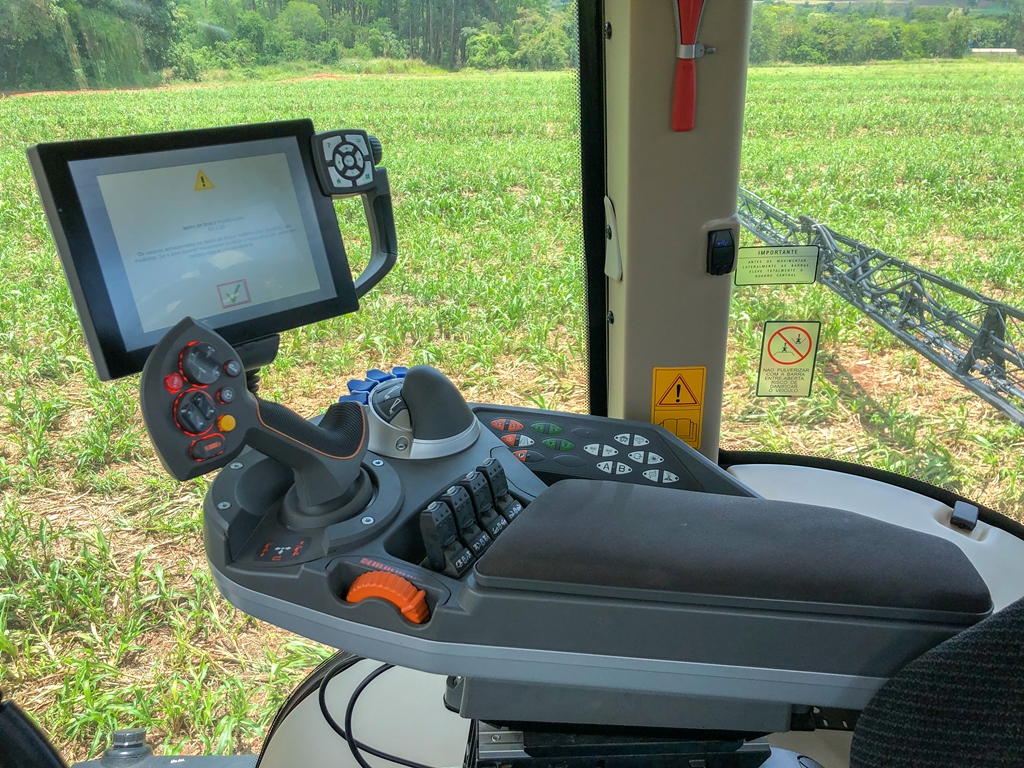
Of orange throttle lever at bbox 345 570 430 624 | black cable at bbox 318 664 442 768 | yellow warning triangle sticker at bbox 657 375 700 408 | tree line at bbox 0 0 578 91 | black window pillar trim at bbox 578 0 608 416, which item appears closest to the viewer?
orange throttle lever at bbox 345 570 430 624

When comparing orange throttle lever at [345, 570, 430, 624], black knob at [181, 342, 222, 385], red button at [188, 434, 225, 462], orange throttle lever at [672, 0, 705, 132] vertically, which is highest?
orange throttle lever at [672, 0, 705, 132]

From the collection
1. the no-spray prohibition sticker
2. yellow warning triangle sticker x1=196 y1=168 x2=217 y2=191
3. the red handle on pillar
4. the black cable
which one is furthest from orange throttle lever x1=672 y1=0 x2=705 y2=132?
the black cable

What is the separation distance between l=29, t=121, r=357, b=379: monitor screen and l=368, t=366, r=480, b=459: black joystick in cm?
20

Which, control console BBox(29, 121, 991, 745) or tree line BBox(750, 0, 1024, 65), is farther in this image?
tree line BBox(750, 0, 1024, 65)

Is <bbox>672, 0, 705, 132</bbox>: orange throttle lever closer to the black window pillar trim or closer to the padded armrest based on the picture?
the black window pillar trim

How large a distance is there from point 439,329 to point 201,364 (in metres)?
0.80

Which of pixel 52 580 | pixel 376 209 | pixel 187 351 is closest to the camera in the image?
pixel 187 351

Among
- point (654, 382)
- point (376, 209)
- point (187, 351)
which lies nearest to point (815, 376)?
point (654, 382)

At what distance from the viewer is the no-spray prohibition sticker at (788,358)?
1684 mm

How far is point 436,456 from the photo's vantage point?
49.0 inches

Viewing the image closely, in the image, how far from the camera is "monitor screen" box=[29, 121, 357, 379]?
90 centimetres

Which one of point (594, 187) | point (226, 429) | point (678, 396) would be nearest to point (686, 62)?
point (594, 187)

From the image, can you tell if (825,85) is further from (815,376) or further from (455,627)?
(455,627)

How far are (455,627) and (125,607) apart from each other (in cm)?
82
